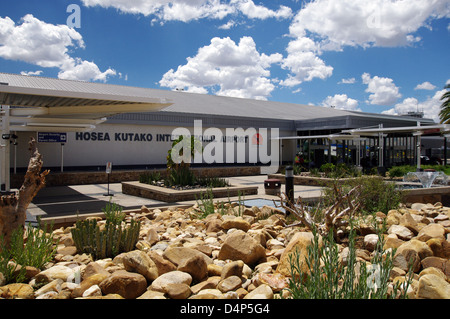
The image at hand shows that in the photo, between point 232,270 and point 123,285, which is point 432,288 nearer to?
point 232,270

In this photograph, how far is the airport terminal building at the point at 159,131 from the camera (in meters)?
15.8

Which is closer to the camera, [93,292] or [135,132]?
[93,292]

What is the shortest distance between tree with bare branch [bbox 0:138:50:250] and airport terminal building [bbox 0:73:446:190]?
19.5 feet

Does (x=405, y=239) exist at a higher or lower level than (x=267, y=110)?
lower

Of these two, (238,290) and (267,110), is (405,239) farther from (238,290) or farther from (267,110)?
(267,110)

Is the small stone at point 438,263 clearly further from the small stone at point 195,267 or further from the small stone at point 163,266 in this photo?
the small stone at point 163,266

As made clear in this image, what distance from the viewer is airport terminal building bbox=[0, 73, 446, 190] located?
622 inches

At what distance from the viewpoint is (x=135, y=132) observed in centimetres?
2527

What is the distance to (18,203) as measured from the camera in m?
5.88

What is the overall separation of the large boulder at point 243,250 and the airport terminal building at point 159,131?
7709 mm

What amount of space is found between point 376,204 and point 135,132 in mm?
19026
